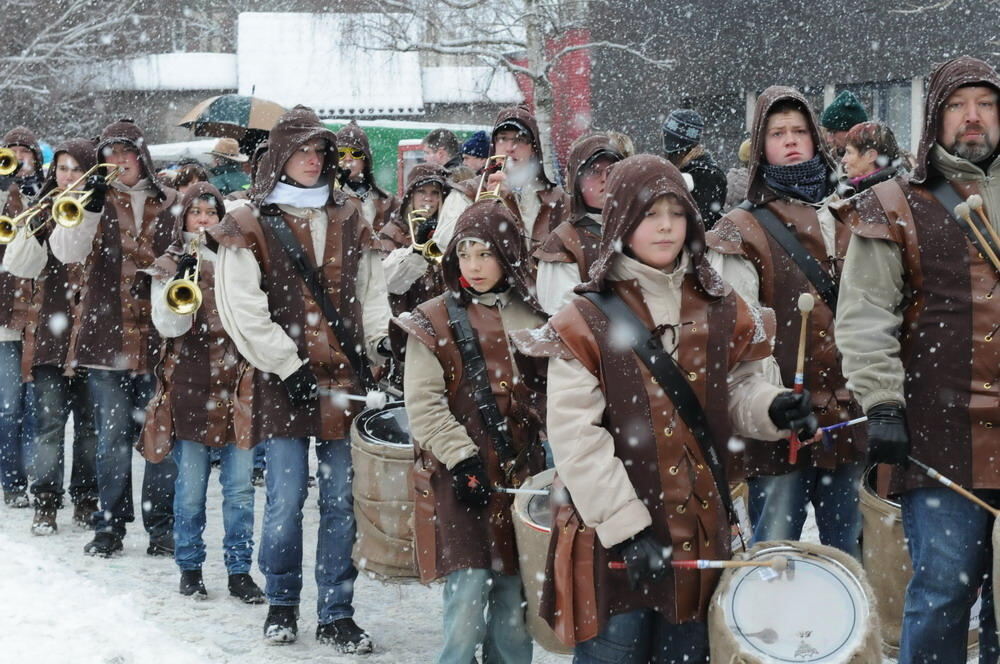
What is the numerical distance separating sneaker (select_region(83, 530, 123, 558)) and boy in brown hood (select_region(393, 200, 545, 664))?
132 inches

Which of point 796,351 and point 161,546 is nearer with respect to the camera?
point 796,351

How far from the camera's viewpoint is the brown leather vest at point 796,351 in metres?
4.98

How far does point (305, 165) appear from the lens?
5.92 metres

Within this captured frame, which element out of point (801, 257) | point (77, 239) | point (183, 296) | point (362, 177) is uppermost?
point (362, 177)

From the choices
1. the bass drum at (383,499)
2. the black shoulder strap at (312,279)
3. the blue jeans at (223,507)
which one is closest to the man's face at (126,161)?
the blue jeans at (223,507)

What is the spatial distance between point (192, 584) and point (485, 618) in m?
2.53

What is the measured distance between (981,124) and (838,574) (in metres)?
1.60

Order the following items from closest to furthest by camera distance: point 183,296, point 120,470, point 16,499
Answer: point 183,296, point 120,470, point 16,499

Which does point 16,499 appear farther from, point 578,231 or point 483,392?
point 483,392

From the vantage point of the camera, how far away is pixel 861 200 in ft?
13.8

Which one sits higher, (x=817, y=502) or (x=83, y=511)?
(x=817, y=502)

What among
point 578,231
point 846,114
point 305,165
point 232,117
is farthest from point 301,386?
point 232,117

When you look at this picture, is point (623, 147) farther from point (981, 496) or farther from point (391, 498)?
point (981, 496)

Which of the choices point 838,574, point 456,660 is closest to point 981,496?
point 838,574
